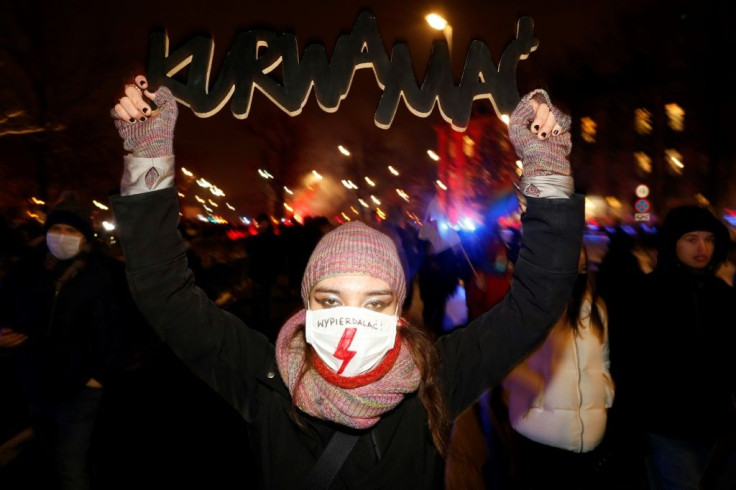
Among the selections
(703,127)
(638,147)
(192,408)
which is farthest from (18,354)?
(638,147)

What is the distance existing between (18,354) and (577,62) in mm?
24258

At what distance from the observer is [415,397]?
74.9 inches

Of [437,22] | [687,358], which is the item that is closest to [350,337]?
[687,358]

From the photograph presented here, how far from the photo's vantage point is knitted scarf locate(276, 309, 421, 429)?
5.65ft

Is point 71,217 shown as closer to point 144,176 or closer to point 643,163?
point 144,176

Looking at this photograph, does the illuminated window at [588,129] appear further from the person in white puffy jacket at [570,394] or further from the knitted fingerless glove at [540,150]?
the knitted fingerless glove at [540,150]

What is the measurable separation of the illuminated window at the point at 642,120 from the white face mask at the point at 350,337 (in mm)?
29013

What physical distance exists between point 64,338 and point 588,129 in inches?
1420

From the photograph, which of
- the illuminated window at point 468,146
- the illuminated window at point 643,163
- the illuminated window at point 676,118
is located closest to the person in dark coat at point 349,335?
the illuminated window at point 676,118

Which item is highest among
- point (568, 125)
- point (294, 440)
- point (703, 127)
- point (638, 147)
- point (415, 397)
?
point (568, 125)

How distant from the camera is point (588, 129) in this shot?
33.9m

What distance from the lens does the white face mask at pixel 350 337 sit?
6.02ft

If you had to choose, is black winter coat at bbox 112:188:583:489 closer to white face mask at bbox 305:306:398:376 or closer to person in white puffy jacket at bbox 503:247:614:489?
white face mask at bbox 305:306:398:376

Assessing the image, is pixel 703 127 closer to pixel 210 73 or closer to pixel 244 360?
pixel 210 73
